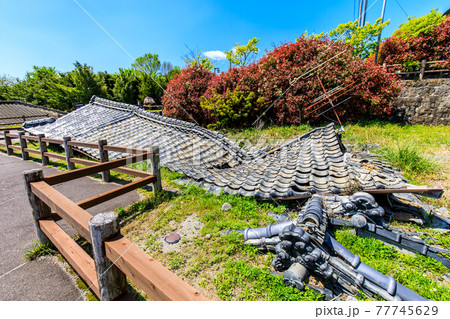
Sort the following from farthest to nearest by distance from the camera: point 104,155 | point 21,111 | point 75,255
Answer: point 21,111 → point 104,155 → point 75,255

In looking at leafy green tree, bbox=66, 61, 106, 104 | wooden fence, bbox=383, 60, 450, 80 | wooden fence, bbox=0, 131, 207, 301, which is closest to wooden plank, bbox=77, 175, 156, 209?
wooden fence, bbox=0, 131, 207, 301

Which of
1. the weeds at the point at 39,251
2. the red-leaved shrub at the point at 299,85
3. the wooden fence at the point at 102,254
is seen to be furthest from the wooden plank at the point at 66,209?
the red-leaved shrub at the point at 299,85

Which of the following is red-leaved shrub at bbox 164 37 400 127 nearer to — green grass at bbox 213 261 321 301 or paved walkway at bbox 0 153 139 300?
paved walkway at bbox 0 153 139 300

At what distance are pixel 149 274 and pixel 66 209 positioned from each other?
5.03 feet

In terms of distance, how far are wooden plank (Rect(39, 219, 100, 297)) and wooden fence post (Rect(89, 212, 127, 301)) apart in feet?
0.67

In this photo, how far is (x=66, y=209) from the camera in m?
2.26

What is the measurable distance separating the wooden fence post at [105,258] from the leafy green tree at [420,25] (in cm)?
2181

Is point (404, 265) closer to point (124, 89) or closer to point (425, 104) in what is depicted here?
point (425, 104)

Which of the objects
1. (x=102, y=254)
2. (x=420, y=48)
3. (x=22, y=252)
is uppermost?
(x=420, y=48)

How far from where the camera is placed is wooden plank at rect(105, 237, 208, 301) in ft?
4.37

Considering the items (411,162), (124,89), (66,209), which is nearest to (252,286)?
(66,209)

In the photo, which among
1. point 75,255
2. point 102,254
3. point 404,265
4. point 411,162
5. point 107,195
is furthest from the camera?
point 411,162

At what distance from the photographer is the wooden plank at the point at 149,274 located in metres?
1.33

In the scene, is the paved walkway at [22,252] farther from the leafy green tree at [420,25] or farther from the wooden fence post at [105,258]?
the leafy green tree at [420,25]
